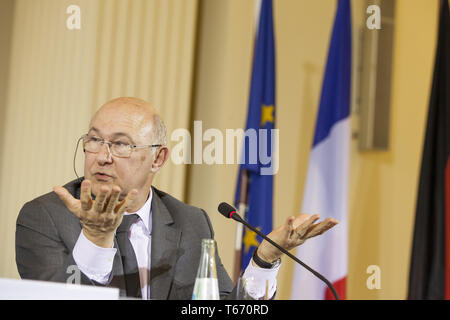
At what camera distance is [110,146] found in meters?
2.46

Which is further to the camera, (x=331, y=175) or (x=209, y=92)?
(x=209, y=92)

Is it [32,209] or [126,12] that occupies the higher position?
[126,12]

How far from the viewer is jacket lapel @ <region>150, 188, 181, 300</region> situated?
2.34 meters

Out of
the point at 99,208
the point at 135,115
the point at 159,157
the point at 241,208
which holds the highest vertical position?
the point at 135,115

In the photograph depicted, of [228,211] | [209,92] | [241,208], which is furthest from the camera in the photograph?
[209,92]

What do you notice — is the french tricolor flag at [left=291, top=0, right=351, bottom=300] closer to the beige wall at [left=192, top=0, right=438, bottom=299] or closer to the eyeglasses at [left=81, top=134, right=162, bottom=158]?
the beige wall at [left=192, top=0, right=438, bottom=299]

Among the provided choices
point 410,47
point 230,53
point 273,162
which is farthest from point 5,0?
point 410,47

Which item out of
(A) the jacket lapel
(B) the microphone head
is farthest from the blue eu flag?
(B) the microphone head

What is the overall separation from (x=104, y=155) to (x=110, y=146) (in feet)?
0.19

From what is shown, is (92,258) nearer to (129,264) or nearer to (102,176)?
(129,264)

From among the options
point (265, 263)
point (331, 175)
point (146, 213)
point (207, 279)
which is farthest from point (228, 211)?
point (331, 175)

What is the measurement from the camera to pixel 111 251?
193cm
